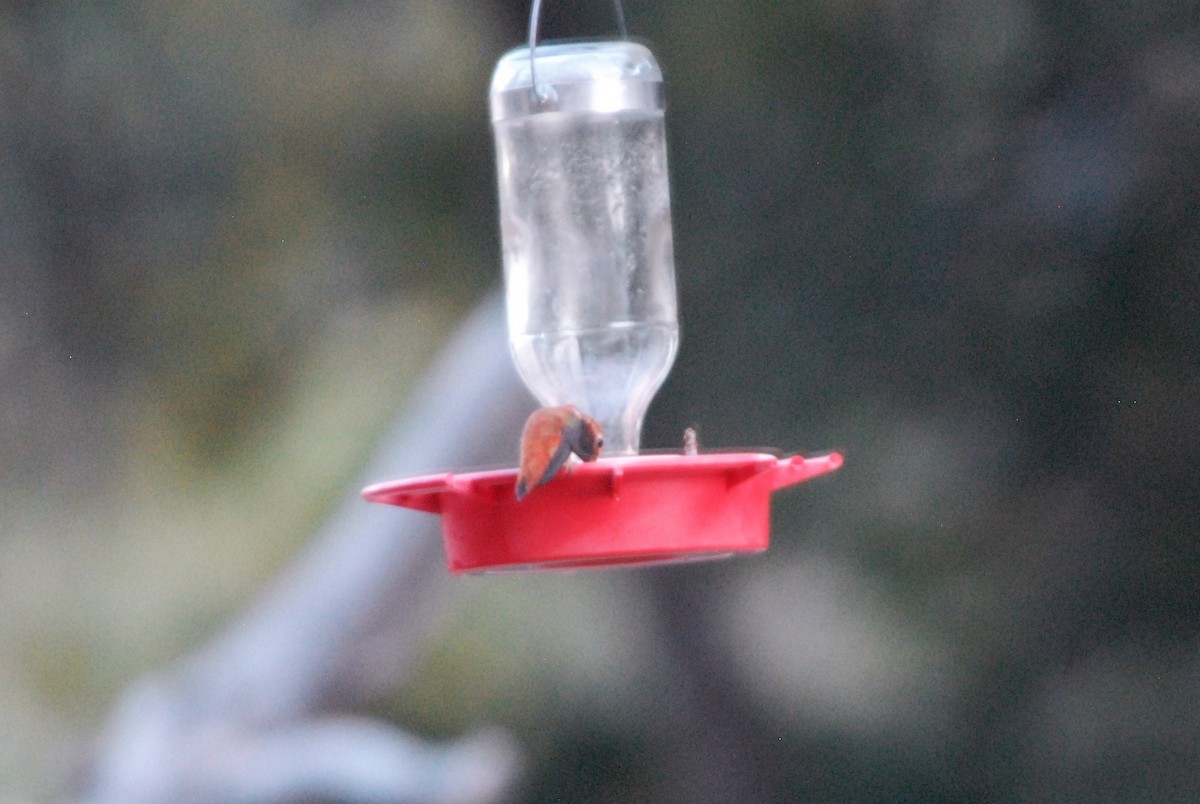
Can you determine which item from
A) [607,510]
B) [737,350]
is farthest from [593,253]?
[737,350]

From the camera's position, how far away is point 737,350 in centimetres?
337

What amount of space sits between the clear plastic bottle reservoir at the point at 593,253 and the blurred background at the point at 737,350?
1.40 metres

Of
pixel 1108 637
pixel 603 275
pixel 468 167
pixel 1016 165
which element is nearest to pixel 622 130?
pixel 603 275

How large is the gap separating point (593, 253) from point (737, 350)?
4.84 feet

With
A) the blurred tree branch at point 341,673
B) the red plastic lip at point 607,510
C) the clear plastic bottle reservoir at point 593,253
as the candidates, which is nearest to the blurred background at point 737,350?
the blurred tree branch at point 341,673

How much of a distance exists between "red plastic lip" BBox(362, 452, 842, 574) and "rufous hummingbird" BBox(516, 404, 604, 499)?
0.02m

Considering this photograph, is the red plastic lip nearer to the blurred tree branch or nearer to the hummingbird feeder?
the hummingbird feeder

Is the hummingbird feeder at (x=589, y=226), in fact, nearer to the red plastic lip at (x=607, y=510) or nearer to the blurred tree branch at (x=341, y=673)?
the red plastic lip at (x=607, y=510)

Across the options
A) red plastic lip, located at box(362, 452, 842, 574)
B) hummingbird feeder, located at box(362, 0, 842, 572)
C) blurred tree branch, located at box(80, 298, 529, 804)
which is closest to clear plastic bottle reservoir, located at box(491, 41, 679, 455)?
hummingbird feeder, located at box(362, 0, 842, 572)

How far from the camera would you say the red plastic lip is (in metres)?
1.33

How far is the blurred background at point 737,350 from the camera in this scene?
3375 mm

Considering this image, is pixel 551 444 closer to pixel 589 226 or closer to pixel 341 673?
pixel 589 226

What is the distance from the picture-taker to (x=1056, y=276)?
342 centimetres

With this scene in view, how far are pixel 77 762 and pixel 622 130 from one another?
2195mm
